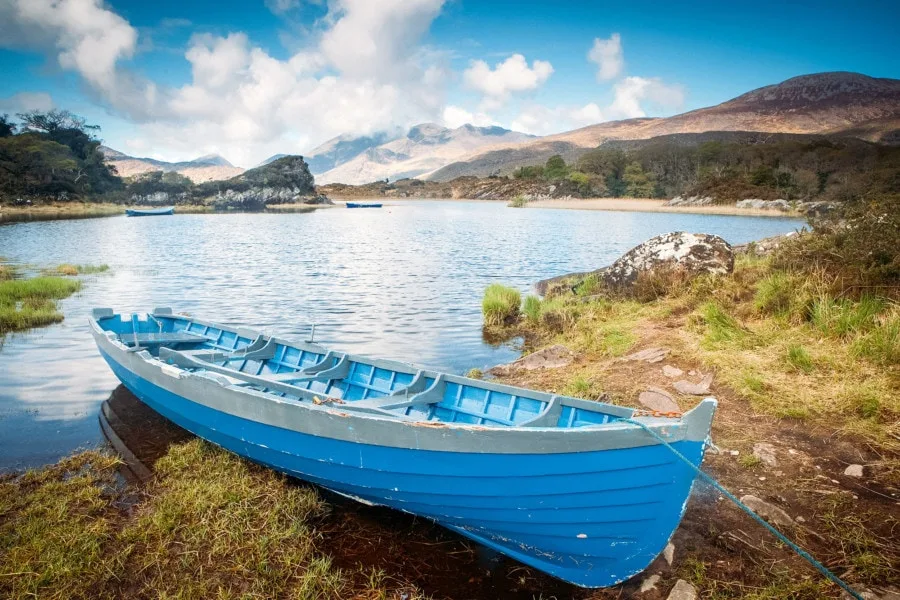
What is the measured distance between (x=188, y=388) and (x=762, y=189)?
73.0m

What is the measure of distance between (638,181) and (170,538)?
103 m

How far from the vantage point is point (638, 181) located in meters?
96.6

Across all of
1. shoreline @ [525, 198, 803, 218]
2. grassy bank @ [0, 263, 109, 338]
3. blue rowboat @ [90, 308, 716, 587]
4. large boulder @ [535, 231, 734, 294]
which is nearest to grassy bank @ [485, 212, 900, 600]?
large boulder @ [535, 231, 734, 294]

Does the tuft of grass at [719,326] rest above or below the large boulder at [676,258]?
below

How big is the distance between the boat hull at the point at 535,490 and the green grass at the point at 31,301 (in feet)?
38.8

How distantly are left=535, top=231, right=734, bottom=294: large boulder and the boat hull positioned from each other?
9398mm

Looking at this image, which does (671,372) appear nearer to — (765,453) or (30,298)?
(765,453)

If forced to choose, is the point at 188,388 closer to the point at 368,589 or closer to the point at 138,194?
the point at 368,589

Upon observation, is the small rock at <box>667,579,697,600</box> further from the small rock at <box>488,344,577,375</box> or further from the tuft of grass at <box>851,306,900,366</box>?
the small rock at <box>488,344,577,375</box>

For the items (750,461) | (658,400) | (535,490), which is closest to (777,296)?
(658,400)

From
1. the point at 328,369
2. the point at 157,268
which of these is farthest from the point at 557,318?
the point at 157,268

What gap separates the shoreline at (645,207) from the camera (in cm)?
5547

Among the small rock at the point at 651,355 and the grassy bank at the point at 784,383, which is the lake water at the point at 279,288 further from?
the grassy bank at the point at 784,383

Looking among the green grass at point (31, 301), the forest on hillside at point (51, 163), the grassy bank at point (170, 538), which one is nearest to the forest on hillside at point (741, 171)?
the grassy bank at point (170, 538)
